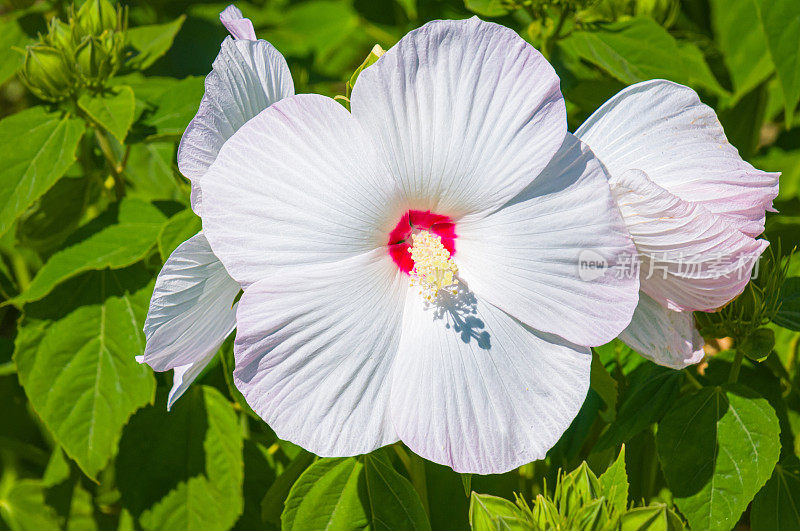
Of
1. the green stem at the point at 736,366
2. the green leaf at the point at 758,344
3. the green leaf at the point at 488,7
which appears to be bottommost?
the green stem at the point at 736,366

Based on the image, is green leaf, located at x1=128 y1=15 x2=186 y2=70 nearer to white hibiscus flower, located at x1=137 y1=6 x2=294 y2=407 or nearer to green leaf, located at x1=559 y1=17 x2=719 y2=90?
white hibiscus flower, located at x1=137 y1=6 x2=294 y2=407

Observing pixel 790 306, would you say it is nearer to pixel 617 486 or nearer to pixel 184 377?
pixel 617 486

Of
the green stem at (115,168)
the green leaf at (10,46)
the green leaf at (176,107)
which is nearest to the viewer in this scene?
the green leaf at (176,107)

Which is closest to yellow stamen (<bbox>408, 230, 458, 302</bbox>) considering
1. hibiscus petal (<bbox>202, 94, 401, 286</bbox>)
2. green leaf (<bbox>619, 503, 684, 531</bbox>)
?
hibiscus petal (<bbox>202, 94, 401, 286</bbox>)

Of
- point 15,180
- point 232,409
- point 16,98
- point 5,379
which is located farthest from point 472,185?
point 16,98

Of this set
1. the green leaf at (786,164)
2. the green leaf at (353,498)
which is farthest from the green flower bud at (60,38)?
the green leaf at (786,164)

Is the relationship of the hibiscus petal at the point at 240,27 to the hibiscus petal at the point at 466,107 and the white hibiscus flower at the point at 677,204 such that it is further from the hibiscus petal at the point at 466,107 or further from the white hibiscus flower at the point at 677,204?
the white hibiscus flower at the point at 677,204
